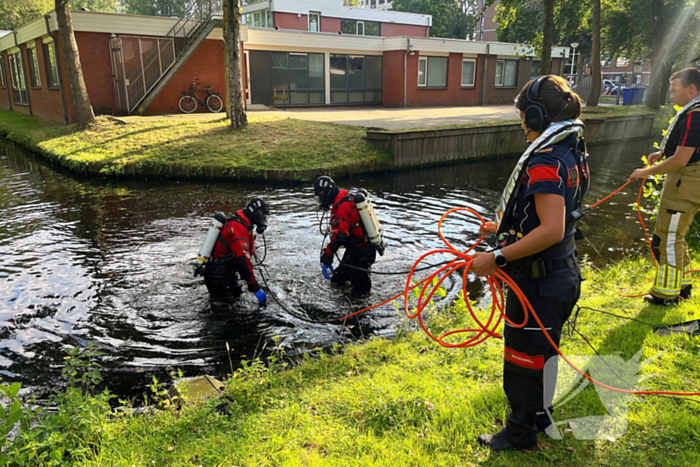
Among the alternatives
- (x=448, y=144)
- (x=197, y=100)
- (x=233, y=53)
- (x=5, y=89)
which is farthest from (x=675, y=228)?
(x=5, y=89)

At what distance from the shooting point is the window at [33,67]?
23.6 m

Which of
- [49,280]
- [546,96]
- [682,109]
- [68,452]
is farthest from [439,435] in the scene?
[49,280]

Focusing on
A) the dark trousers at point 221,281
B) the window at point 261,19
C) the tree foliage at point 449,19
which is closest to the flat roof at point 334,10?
the window at point 261,19

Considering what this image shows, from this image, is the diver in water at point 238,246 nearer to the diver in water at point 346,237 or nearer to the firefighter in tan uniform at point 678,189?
the diver in water at point 346,237

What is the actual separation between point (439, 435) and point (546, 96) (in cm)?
208

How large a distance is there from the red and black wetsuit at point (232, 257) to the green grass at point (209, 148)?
24.7 ft

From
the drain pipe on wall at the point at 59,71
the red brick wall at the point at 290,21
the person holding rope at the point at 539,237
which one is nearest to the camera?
the person holding rope at the point at 539,237

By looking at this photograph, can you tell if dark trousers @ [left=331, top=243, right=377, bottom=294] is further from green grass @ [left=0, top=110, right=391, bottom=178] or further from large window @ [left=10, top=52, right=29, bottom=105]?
large window @ [left=10, top=52, right=29, bottom=105]

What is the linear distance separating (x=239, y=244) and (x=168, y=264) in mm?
2522

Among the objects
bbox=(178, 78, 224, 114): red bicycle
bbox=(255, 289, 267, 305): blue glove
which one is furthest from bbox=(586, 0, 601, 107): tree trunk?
bbox=(255, 289, 267, 305): blue glove

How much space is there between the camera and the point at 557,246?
2.57 meters

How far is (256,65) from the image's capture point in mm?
25047

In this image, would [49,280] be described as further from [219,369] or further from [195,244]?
[219,369]

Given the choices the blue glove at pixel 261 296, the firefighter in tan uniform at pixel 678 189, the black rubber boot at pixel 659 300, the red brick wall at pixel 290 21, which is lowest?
the blue glove at pixel 261 296
